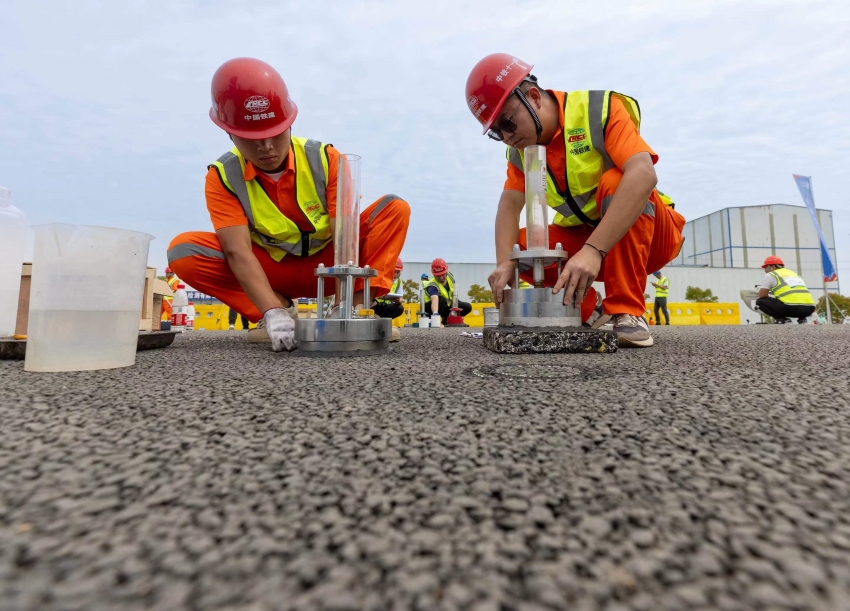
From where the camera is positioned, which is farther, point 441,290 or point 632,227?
point 441,290

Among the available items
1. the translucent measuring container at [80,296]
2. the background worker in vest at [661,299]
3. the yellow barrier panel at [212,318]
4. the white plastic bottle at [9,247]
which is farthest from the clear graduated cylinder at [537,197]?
the yellow barrier panel at [212,318]

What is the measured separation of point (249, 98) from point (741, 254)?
24077 millimetres

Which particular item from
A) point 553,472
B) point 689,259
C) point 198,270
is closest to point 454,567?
point 553,472

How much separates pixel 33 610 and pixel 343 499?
0.23 metres

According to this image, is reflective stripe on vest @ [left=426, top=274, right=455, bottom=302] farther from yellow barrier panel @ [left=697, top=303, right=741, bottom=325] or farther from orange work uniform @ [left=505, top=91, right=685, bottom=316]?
yellow barrier panel @ [left=697, top=303, right=741, bottom=325]

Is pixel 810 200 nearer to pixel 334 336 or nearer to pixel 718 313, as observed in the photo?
pixel 718 313

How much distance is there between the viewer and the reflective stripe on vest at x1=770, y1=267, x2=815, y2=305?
5.71 meters

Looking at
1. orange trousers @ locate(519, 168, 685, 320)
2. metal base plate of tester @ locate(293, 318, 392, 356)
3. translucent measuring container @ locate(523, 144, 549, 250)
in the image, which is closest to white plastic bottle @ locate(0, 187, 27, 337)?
metal base plate of tester @ locate(293, 318, 392, 356)

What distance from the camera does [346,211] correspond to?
5.46 ft

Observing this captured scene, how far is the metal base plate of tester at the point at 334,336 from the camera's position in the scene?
1473mm

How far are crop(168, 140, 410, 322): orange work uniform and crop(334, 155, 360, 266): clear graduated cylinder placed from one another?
22 centimetres

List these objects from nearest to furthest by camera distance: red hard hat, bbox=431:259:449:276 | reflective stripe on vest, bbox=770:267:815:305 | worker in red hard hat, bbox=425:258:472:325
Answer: reflective stripe on vest, bbox=770:267:815:305 → worker in red hard hat, bbox=425:258:472:325 → red hard hat, bbox=431:259:449:276

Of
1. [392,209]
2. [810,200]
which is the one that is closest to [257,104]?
[392,209]

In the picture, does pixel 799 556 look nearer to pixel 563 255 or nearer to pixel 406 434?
pixel 406 434
